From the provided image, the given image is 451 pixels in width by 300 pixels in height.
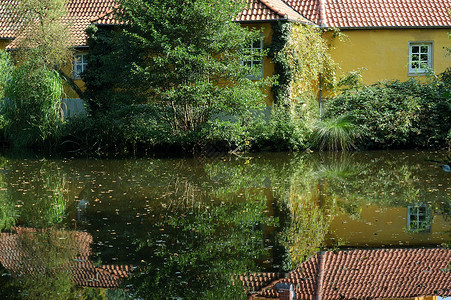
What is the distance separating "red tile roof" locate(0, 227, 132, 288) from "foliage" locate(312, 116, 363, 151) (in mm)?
12822

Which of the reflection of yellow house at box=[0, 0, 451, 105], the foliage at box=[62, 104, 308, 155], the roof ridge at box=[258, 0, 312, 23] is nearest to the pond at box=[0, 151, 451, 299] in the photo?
the foliage at box=[62, 104, 308, 155]

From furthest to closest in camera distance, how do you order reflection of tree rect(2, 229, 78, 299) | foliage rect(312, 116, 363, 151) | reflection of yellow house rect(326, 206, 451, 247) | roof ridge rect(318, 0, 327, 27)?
roof ridge rect(318, 0, 327, 27)
foliage rect(312, 116, 363, 151)
reflection of yellow house rect(326, 206, 451, 247)
reflection of tree rect(2, 229, 78, 299)

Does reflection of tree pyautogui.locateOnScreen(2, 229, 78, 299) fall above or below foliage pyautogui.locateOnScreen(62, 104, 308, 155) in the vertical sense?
below

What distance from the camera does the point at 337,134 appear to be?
20.6 metres

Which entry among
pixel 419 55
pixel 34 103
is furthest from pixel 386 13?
pixel 34 103

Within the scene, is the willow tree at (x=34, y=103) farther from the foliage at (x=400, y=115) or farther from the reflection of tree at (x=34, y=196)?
the foliage at (x=400, y=115)

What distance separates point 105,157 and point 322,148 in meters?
7.35

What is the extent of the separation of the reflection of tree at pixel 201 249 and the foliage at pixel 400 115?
407 inches

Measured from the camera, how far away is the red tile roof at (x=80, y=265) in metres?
7.17

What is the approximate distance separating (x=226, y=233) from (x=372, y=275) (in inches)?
109

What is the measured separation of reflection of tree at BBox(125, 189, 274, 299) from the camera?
22.3 feet

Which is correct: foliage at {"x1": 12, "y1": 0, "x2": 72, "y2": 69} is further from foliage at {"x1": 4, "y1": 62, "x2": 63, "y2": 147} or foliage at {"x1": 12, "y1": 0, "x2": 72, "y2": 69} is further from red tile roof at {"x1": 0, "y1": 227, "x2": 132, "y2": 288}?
red tile roof at {"x1": 0, "y1": 227, "x2": 132, "y2": 288}

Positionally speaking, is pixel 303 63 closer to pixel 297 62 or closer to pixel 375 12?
pixel 297 62

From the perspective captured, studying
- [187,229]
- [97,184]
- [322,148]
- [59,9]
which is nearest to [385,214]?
[187,229]
